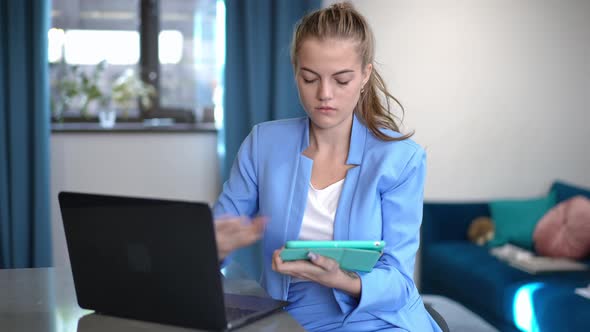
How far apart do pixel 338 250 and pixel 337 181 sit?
46 cm

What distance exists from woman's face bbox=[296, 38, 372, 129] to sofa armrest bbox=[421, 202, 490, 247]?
2679 millimetres

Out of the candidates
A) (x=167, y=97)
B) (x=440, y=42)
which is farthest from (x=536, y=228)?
(x=167, y=97)

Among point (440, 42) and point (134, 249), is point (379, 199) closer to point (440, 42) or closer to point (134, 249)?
point (134, 249)

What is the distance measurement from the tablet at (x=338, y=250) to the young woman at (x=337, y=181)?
199 millimetres

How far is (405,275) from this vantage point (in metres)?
1.62

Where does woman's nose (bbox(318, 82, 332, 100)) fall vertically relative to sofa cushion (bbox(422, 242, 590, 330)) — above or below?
above

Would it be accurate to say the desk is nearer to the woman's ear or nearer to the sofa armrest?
the woman's ear

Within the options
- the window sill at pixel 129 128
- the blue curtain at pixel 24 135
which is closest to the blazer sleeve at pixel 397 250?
the window sill at pixel 129 128

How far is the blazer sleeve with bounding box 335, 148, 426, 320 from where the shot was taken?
153 centimetres

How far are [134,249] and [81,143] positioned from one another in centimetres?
293

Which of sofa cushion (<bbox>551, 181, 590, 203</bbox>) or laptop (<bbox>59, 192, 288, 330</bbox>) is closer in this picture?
laptop (<bbox>59, 192, 288, 330</bbox>)

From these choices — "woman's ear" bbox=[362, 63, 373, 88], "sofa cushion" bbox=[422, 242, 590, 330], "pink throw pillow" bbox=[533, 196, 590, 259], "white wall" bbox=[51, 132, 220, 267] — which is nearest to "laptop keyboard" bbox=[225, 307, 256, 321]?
"woman's ear" bbox=[362, 63, 373, 88]

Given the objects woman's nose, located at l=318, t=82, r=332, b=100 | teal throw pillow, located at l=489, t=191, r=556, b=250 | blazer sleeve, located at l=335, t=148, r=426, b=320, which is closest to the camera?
blazer sleeve, located at l=335, t=148, r=426, b=320

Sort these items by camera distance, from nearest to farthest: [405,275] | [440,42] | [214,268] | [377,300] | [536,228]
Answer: [214,268] → [377,300] → [405,275] → [536,228] → [440,42]
